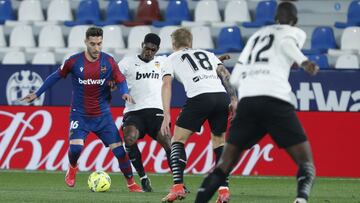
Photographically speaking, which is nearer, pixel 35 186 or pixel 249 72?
pixel 249 72

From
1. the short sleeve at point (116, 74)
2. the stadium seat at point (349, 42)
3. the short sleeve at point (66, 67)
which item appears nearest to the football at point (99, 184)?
the short sleeve at point (116, 74)

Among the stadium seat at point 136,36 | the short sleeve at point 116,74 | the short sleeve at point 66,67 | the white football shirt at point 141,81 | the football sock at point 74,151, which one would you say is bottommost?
the stadium seat at point 136,36

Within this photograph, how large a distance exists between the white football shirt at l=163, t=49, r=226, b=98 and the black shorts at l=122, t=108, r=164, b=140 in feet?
5.74

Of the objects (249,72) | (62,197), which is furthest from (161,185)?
(249,72)

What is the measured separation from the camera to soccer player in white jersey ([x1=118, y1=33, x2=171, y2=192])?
12977 millimetres

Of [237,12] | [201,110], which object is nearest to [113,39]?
[237,12]

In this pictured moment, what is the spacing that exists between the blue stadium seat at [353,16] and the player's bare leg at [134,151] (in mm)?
7694

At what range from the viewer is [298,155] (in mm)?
8898

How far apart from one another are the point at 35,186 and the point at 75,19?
8.43 m

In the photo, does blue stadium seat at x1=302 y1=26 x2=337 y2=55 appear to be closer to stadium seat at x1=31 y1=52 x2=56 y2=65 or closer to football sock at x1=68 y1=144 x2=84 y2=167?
stadium seat at x1=31 y1=52 x2=56 y2=65

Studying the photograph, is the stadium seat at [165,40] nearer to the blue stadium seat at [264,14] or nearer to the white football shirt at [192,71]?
the blue stadium seat at [264,14]

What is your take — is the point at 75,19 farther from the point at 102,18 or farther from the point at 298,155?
the point at 298,155

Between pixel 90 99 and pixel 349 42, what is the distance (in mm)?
7423

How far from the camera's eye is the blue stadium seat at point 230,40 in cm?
1934
